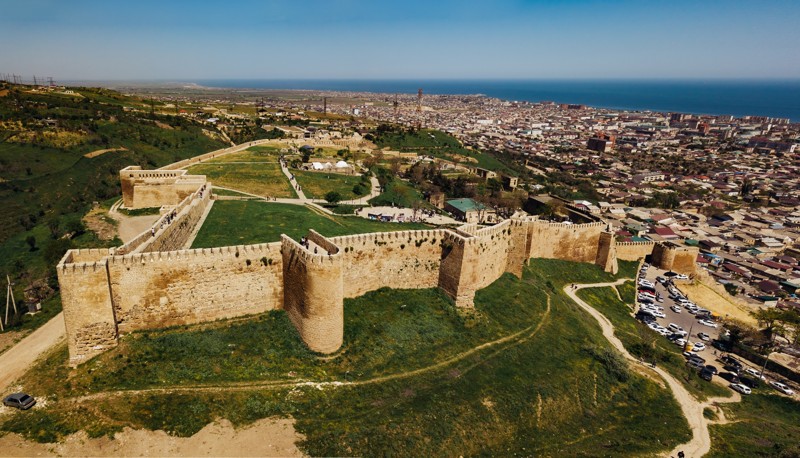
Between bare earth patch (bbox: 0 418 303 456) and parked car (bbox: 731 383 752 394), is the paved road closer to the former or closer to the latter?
bare earth patch (bbox: 0 418 303 456)

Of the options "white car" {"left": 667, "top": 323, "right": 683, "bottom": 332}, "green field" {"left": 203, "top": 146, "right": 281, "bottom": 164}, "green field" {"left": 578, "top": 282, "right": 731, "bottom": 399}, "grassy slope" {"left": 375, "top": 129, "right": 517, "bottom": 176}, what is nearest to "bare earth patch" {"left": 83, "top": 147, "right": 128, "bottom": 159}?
"green field" {"left": 203, "top": 146, "right": 281, "bottom": 164}

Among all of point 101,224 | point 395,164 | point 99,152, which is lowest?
point 395,164

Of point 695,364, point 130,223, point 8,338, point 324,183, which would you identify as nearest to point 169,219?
point 130,223

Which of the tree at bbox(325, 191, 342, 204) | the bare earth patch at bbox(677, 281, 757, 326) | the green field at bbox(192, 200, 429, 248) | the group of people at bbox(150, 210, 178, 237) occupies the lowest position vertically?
the bare earth patch at bbox(677, 281, 757, 326)

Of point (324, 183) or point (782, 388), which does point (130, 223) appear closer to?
point (324, 183)

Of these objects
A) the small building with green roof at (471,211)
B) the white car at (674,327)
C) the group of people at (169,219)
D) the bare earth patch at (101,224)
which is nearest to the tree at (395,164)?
the small building with green roof at (471,211)

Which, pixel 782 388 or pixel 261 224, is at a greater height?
pixel 261 224
